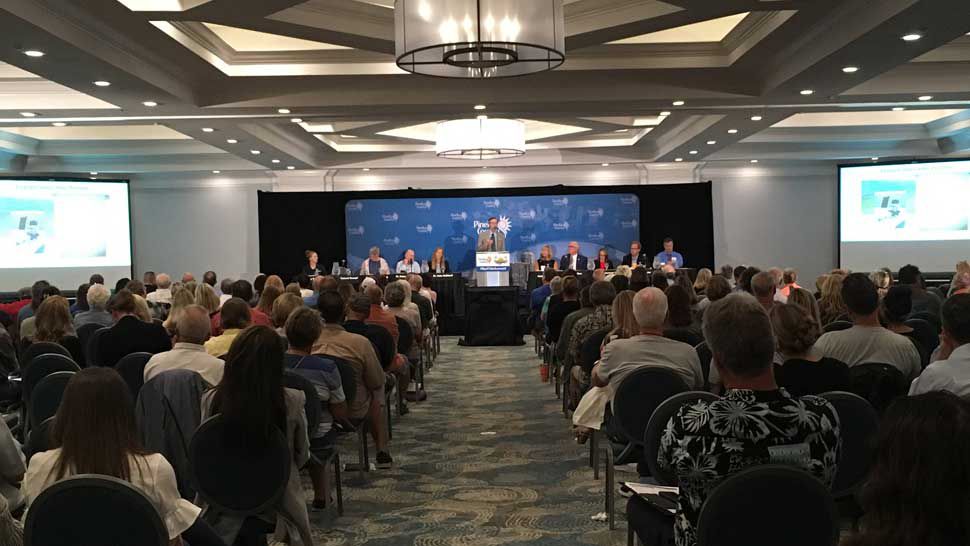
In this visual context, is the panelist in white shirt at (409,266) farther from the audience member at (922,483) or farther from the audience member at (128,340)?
A: the audience member at (922,483)

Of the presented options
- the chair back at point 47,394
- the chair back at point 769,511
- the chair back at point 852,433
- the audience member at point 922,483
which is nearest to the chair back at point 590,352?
the chair back at point 852,433

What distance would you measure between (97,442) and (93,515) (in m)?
0.25

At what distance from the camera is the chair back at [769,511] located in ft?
7.52

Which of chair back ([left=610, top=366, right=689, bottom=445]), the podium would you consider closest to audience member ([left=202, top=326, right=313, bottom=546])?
chair back ([left=610, top=366, right=689, bottom=445])

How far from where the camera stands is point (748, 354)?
7.94 ft

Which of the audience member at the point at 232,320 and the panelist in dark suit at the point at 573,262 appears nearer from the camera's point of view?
the audience member at the point at 232,320

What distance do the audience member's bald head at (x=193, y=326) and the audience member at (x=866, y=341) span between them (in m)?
3.20

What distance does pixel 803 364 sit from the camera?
12.9ft

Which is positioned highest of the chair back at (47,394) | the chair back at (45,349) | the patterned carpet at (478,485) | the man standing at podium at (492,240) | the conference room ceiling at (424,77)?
the conference room ceiling at (424,77)

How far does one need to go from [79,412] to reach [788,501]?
204 cm

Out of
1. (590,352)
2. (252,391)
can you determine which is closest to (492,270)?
(590,352)

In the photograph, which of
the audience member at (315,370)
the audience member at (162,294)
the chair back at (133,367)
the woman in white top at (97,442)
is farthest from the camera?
the audience member at (162,294)

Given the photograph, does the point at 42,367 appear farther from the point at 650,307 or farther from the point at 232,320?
the point at 650,307

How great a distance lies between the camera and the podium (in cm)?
1591
